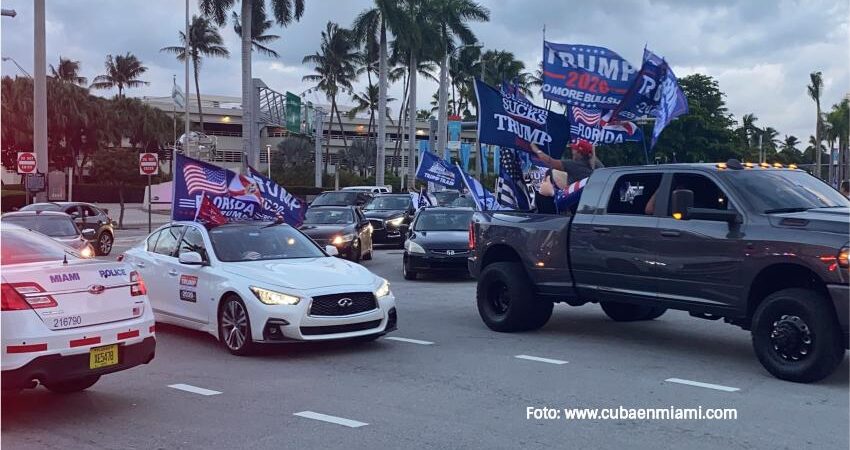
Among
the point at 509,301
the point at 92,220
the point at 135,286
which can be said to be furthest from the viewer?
the point at 92,220

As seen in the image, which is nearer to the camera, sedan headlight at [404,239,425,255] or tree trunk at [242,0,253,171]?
sedan headlight at [404,239,425,255]

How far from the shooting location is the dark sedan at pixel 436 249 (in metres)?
16.3

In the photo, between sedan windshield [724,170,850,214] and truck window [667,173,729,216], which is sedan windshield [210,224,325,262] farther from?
sedan windshield [724,170,850,214]

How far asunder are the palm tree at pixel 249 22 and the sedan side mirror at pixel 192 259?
27.7 meters

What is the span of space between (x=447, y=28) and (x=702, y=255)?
44.9 metres

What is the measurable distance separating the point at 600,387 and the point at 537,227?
9.88ft

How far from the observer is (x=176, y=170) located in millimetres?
12609

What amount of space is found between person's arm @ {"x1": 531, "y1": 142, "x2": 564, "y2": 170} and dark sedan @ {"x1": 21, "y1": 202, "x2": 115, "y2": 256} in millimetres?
16186

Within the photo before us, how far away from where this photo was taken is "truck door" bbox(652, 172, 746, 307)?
7984 mm

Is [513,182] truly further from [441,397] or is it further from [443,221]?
[443,221]

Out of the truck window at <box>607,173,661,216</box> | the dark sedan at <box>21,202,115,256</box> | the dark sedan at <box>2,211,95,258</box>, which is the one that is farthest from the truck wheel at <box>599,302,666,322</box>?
the dark sedan at <box>21,202,115,256</box>

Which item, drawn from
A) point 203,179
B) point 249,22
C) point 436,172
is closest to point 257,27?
point 249,22

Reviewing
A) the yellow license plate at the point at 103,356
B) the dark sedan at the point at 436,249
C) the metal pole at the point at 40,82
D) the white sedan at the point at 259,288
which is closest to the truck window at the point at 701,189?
the white sedan at the point at 259,288

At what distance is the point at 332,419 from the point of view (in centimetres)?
650
